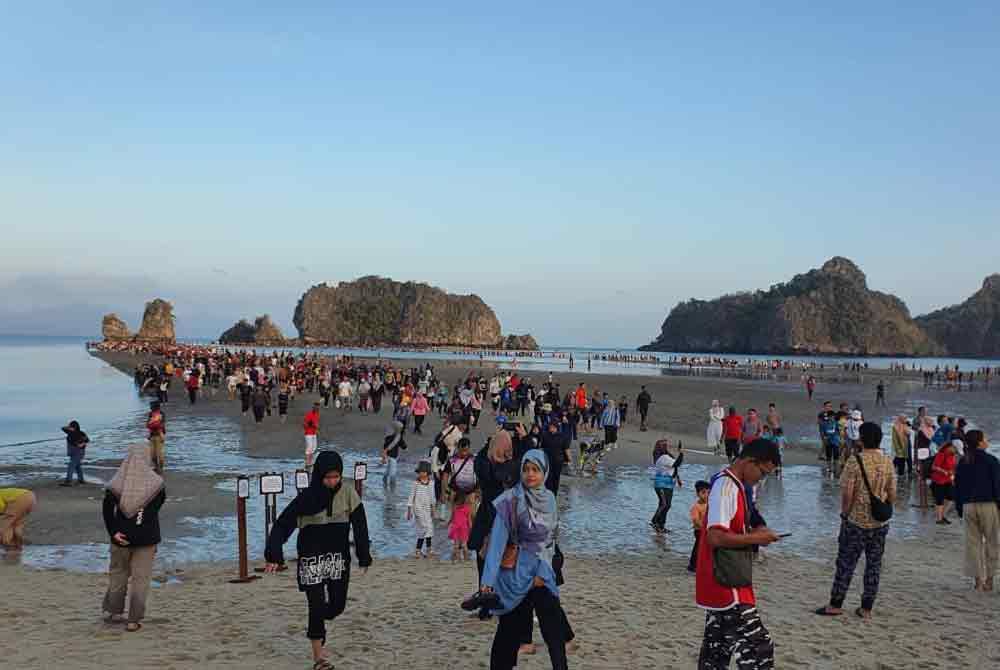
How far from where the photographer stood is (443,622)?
703 cm

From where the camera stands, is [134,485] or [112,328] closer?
[134,485]

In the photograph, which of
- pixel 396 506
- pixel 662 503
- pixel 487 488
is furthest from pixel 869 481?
pixel 396 506

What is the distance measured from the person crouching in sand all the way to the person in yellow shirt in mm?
6272

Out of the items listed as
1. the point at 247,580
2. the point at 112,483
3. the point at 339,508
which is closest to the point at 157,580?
the point at 247,580

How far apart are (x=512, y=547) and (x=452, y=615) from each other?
2831 mm

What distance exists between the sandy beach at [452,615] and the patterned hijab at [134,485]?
1152mm

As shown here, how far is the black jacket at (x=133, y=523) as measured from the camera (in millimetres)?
6383

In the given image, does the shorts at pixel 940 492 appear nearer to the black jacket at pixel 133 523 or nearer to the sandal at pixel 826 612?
the sandal at pixel 826 612

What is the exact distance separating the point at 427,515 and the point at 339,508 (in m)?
4.26

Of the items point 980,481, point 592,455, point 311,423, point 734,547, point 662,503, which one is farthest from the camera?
point 311,423

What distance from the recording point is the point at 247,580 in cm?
840

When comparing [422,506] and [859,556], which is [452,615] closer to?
[422,506]

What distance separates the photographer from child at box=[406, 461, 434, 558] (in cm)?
969

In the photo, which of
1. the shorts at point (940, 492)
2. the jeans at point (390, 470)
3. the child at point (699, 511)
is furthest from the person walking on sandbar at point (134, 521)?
the shorts at point (940, 492)
